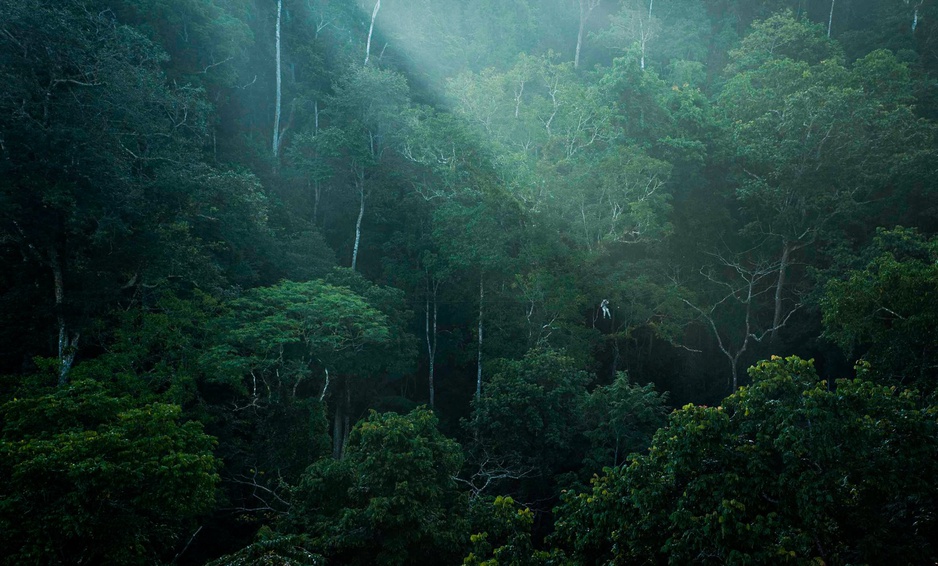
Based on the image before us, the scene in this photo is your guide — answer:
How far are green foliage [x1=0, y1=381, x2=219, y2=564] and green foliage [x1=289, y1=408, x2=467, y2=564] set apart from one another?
1736mm

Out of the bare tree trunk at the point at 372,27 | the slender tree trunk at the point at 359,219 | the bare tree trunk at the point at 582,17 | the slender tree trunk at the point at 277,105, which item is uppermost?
the bare tree trunk at the point at 582,17

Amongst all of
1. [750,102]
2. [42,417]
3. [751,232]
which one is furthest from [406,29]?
[42,417]

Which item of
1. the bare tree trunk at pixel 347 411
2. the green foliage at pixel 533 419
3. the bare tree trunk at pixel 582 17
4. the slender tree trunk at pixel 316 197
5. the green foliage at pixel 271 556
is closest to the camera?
the green foliage at pixel 271 556

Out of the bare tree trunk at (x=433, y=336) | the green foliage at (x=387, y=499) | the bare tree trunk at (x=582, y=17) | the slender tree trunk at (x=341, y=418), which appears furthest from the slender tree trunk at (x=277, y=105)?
the green foliage at (x=387, y=499)

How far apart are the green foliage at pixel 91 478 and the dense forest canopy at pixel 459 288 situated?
47 millimetres

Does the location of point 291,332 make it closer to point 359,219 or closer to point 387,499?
point 387,499

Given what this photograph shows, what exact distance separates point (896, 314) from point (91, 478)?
1278 cm

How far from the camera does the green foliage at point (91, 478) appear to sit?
25.1ft

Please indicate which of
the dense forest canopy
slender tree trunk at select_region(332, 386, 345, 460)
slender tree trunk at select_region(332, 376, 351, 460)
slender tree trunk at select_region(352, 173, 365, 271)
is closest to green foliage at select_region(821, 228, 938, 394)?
the dense forest canopy

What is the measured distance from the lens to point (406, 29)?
27.1 m

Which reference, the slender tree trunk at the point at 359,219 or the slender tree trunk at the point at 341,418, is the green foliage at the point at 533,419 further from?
the slender tree trunk at the point at 359,219

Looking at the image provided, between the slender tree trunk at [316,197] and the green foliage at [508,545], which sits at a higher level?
the slender tree trunk at [316,197]

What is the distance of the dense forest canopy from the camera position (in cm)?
686

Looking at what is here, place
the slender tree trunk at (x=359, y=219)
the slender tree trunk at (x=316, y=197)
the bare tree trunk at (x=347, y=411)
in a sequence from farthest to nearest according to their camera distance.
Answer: the slender tree trunk at (x=316, y=197), the slender tree trunk at (x=359, y=219), the bare tree trunk at (x=347, y=411)
